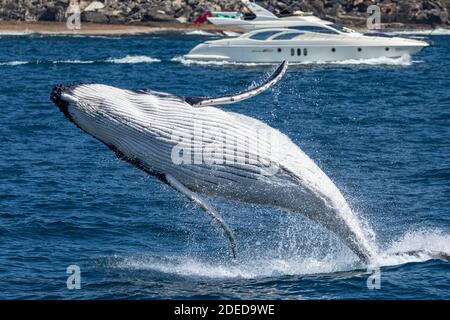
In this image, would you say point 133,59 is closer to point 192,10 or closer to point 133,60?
point 133,60

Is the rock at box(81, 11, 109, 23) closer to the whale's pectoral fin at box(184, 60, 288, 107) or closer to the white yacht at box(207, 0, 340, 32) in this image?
the white yacht at box(207, 0, 340, 32)

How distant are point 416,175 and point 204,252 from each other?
9.89m

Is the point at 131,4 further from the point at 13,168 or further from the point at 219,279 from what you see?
the point at 219,279

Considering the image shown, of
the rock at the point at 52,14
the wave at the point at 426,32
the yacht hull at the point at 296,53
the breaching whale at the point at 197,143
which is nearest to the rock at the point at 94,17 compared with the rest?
the rock at the point at 52,14

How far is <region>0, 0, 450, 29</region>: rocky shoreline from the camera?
106438 millimetres

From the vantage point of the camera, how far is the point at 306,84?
187 feet

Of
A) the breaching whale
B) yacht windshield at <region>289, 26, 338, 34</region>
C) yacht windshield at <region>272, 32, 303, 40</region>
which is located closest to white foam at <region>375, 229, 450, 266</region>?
the breaching whale

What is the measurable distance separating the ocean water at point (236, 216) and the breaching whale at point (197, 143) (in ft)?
7.30

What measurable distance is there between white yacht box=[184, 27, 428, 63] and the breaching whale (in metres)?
48.9

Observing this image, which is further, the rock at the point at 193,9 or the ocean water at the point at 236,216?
the rock at the point at 193,9

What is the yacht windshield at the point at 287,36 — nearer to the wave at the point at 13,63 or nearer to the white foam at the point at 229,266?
the wave at the point at 13,63

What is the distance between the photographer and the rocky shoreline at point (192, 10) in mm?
106438

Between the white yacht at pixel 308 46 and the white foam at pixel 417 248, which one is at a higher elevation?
the white yacht at pixel 308 46
